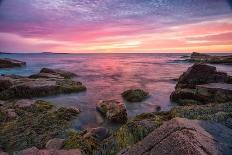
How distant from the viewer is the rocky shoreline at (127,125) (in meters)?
4.70

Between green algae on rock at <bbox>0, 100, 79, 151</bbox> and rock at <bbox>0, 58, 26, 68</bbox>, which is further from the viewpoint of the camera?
rock at <bbox>0, 58, 26, 68</bbox>

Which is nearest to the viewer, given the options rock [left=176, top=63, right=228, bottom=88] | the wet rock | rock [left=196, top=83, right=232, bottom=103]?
the wet rock

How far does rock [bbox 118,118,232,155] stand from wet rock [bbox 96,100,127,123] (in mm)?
5478

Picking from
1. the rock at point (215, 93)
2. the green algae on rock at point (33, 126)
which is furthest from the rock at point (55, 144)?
the rock at point (215, 93)

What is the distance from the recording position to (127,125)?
763 cm

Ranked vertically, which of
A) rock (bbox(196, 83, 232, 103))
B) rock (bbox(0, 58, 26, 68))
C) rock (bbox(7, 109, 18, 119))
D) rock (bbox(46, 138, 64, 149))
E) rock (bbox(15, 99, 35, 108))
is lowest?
rock (bbox(0, 58, 26, 68))

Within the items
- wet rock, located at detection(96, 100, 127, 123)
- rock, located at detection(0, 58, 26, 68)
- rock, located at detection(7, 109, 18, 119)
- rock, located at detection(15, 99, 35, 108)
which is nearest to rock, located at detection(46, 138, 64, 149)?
wet rock, located at detection(96, 100, 127, 123)

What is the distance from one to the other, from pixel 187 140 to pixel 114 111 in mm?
6974

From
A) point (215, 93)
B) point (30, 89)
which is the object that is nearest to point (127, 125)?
point (215, 93)

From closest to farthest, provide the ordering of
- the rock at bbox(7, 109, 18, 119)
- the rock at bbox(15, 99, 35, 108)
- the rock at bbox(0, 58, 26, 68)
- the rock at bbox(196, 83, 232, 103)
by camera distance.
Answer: the rock at bbox(7, 109, 18, 119) → the rock at bbox(15, 99, 35, 108) → the rock at bbox(196, 83, 232, 103) → the rock at bbox(0, 58, 26, 68)

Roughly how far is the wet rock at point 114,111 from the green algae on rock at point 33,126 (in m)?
1.33

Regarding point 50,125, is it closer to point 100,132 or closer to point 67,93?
point 100,132

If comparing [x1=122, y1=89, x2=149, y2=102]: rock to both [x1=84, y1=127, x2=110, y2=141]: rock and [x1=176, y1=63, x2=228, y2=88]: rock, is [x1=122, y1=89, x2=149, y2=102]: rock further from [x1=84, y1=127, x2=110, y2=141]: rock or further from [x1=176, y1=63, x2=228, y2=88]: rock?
[x1=84, y1=127, x2=110, y2=141]: rock

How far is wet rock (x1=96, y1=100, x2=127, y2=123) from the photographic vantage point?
10.8m
